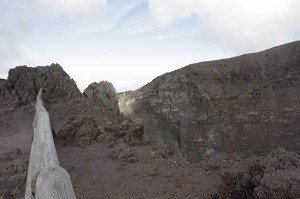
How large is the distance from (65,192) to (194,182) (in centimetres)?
292

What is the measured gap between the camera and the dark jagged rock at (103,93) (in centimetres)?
1714

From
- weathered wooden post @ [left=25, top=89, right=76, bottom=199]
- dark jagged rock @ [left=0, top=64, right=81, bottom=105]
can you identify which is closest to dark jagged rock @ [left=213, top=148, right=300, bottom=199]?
weathered wooden post @ [left=25, top=89, right=76, bottom=199]

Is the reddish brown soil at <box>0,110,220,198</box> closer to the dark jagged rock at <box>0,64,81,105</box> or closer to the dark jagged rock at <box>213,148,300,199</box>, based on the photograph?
the dark jagged rock at <box>213,148,300,199</box>

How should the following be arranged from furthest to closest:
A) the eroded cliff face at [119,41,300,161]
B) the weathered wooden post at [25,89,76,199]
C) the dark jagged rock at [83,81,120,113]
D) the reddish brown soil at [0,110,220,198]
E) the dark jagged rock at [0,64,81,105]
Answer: the eroded cliff face at [119,41,300,161]
the dark jagged rock at [83,81,120,113]
the dark jagged rock at [0,64,81,105]
the reddish brown soil at [0,110,220,198]
the weathered wooden post at [25,89,76,199]

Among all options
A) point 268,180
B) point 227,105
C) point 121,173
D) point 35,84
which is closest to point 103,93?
point 35,84

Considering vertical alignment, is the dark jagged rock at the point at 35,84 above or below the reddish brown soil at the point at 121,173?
above

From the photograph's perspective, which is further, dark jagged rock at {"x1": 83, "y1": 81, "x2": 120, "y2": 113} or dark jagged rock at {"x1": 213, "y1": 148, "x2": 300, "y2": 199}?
dark jagged rock at {"x1": 83, "y1": 81, "x2": 120, "y2": 113}

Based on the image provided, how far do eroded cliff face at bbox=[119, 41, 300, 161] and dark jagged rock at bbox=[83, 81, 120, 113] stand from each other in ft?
25.7

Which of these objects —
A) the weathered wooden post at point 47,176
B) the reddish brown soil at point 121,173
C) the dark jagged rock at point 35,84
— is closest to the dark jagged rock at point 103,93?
the dark jagged rock at point 35,84

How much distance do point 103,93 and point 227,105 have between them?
10.8 meters

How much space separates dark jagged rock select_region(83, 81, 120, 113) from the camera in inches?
675

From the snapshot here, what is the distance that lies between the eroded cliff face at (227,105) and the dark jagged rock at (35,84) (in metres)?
11.5

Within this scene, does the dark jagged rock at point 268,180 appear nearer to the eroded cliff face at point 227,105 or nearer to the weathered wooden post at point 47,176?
the weathered wooden post at point 47,176

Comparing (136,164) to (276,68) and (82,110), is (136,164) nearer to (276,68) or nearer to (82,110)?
(82,110)
